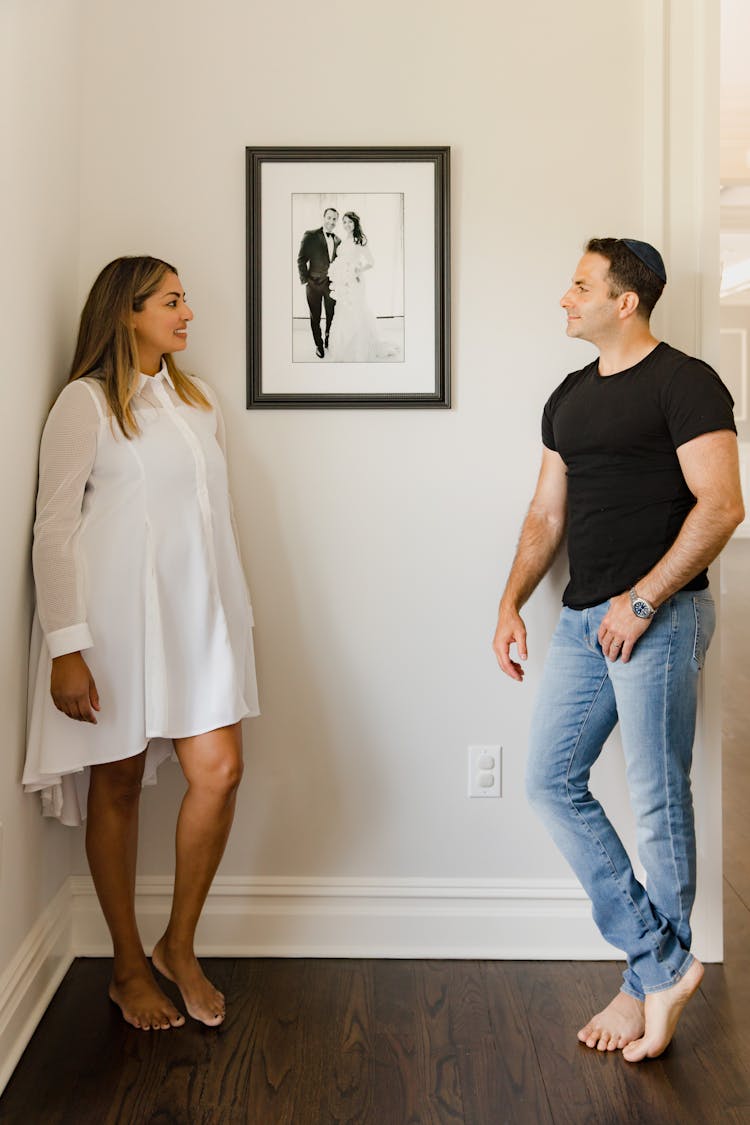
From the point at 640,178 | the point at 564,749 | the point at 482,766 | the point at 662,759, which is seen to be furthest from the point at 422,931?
the point at 640,178

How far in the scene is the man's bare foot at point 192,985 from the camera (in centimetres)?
205

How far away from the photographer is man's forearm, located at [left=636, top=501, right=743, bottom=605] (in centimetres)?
184

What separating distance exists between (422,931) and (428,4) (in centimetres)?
230

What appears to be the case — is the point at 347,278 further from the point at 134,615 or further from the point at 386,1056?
the point at 386,1056

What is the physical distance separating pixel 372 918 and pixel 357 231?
1.71 meters

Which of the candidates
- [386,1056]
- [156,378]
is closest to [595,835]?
[386,1056]

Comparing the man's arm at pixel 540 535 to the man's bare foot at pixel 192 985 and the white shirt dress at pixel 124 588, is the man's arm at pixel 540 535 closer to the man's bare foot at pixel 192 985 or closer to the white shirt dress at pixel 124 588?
the white shirt dress at pixel 124 588

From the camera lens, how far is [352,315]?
2363 mm

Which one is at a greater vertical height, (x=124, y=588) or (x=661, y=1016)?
(x=124, y=588)

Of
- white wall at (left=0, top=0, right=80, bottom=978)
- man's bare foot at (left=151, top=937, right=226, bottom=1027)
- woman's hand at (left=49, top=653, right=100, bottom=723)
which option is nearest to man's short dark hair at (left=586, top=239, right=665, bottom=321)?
white wall at (left=0, top=0, right=80, bottom=978)

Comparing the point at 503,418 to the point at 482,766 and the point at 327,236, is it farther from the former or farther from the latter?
the point at 482,766

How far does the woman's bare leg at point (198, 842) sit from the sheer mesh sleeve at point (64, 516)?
0.36 meters

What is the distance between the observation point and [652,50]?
7.57 feet

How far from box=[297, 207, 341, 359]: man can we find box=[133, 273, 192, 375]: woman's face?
331 mm
